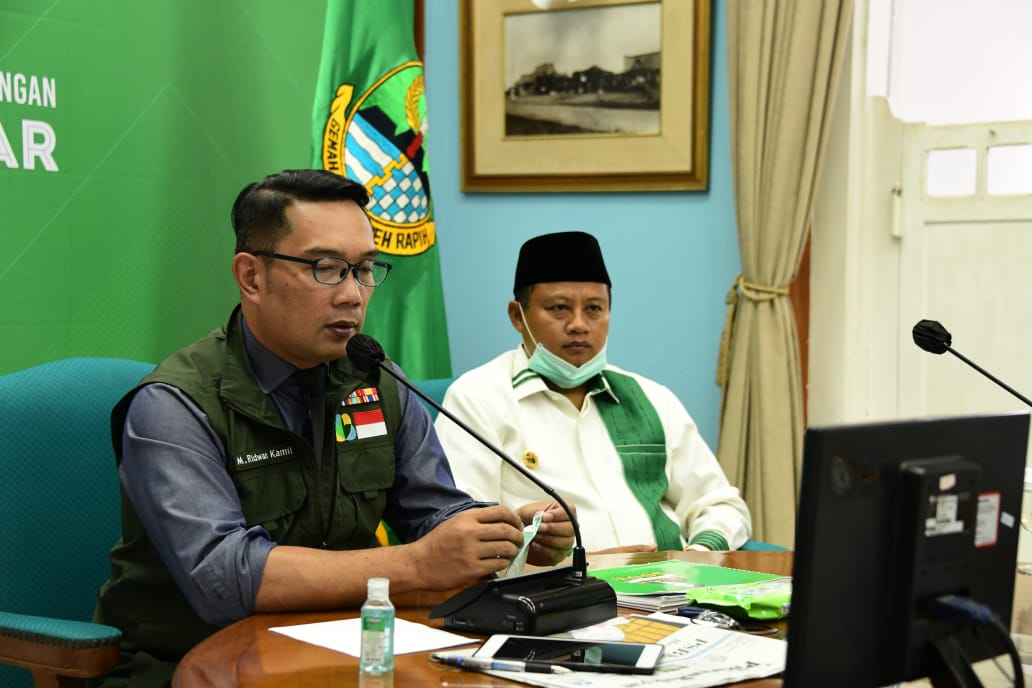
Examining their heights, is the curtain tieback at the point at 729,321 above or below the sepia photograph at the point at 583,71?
below

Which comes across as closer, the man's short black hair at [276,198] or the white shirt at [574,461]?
the man's short black hair at [276,198]

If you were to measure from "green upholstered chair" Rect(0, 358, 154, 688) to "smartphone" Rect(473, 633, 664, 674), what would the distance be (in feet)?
2.64

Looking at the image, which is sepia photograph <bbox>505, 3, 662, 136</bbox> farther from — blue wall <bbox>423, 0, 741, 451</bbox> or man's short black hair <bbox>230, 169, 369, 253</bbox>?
man's short black hair <bbox>230, 169, 369, 253</bbox>

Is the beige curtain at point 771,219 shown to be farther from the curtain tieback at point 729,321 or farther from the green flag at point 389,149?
the green flag at point 389,149

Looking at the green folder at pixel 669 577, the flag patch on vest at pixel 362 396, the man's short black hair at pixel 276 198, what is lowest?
the green folder at pixel 669 577

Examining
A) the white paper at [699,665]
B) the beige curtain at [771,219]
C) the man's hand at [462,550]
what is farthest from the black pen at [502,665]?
the beige curtain at [771,219]

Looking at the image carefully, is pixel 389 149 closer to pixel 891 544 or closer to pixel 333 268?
pixel 333 268

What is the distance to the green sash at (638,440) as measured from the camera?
2.72m

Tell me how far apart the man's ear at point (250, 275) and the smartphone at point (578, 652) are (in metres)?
0.75

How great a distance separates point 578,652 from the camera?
1.38 m

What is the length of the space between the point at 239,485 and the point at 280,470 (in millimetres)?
71

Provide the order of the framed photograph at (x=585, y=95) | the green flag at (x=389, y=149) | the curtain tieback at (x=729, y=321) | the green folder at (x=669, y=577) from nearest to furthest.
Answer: the green folder at (x=669, y=577)
the green flag at (x=389, y=149)
the curtain tieback at (x=729, y=321)
the framed photograph at (x=585, y=95)

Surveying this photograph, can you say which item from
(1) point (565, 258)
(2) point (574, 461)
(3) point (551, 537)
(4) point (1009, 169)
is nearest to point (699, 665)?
(3) point (551, 537)

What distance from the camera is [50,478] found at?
1.96 m
